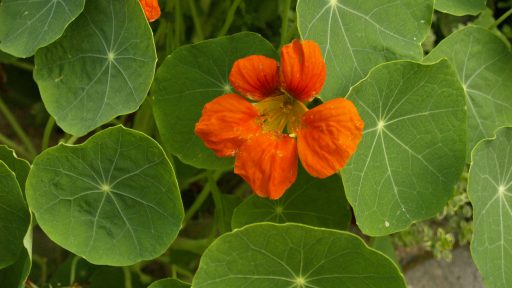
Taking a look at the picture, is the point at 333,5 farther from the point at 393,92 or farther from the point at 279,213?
the point at 279,213

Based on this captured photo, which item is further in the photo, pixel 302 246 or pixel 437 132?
pixel 437 132

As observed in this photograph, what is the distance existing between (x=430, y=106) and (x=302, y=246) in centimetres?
38

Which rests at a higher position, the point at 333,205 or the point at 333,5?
the point at 333,5

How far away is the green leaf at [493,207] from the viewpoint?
48.6 inches

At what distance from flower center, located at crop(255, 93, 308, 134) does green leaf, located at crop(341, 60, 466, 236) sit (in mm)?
113

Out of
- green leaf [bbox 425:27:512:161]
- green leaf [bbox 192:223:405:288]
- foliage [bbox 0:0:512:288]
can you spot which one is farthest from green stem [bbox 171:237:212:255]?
green leaf [bbox 425:27:512:161]

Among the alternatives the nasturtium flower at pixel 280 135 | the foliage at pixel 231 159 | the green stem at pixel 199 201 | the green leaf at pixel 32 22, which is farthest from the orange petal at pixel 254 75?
the green stem at pixel 199 201

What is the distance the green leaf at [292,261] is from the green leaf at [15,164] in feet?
1.40

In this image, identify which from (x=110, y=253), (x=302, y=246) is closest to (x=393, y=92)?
(x=302, y=246)

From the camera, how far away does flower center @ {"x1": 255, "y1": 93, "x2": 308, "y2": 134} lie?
1.20 meters

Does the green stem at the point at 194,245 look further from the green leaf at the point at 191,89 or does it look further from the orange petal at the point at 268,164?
the orange petal at the point at 268,164

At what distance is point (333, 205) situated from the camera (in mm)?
1358

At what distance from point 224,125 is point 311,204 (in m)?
0.36

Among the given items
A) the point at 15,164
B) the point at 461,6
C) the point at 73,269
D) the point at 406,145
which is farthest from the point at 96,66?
the point at 461,6
